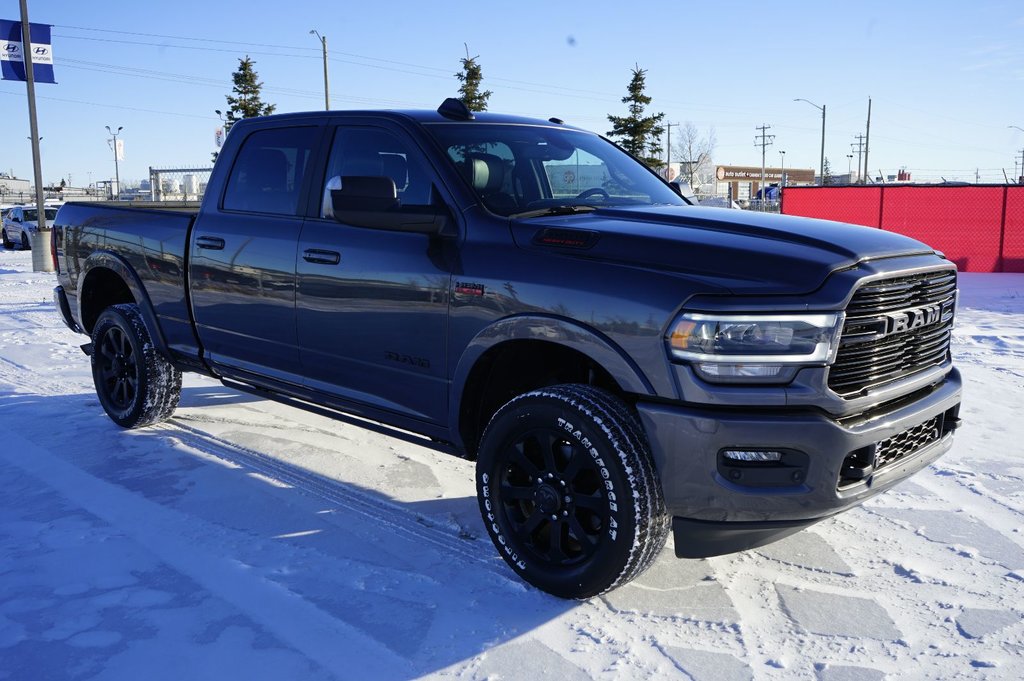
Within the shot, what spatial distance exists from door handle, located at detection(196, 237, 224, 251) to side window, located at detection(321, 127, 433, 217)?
0.83 metres

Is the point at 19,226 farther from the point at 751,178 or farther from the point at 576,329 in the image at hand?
the point at 751,178

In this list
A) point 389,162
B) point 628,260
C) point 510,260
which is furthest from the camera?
point 389,162

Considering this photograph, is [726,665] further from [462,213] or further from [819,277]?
[462,213]

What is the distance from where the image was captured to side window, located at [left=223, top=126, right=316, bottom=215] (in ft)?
15.2

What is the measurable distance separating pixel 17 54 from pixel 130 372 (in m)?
17.3

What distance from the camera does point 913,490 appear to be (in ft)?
14.8

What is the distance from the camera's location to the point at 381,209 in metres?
3.66

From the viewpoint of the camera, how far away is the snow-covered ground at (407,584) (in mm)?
2941

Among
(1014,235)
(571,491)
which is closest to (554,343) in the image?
(571,491)

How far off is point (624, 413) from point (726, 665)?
2.94 ft

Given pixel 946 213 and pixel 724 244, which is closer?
pixel 724 244

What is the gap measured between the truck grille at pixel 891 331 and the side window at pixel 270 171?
2826 millimetres

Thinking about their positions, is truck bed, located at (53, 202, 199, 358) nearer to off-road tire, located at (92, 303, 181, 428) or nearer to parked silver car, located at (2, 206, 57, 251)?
off-road tire, located at (92, 303, 181, 428)

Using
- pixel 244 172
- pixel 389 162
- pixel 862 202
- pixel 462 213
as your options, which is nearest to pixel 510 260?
pixel 462 213
